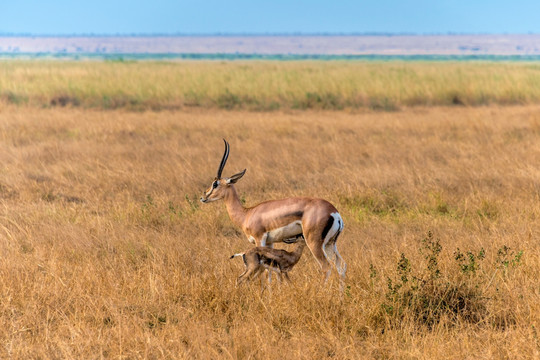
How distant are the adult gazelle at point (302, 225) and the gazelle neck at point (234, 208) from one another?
0.43ft

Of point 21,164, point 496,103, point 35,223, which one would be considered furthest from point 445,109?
point 35,223

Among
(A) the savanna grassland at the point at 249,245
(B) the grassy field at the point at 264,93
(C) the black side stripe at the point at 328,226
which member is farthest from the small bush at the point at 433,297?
(B) the grassy field at the point at 264,93

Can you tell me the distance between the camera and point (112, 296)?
459 cm

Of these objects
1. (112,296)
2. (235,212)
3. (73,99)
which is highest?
(235,212)

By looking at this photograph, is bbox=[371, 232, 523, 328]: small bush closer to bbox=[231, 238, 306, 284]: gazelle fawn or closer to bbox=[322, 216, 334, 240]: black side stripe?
bbox=[322, 216, 334, 240]: black side stripe

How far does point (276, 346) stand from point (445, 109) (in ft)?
54.3

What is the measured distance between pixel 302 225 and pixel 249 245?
163cm

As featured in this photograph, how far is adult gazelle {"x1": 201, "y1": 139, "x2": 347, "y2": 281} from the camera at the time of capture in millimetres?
4656

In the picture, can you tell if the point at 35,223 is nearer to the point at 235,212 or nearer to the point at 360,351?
the point at 235,212

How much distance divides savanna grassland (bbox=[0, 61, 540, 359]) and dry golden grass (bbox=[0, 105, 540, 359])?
2 centimetres

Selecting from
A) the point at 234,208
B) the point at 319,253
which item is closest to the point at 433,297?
the point at 319,253

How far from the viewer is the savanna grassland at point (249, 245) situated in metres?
4.07

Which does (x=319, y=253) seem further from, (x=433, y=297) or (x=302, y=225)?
(x=433, y=297)

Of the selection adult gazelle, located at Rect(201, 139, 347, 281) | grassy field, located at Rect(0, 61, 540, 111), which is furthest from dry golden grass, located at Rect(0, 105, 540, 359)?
grassy field, located at Rect(0, 61, 540, 111)
